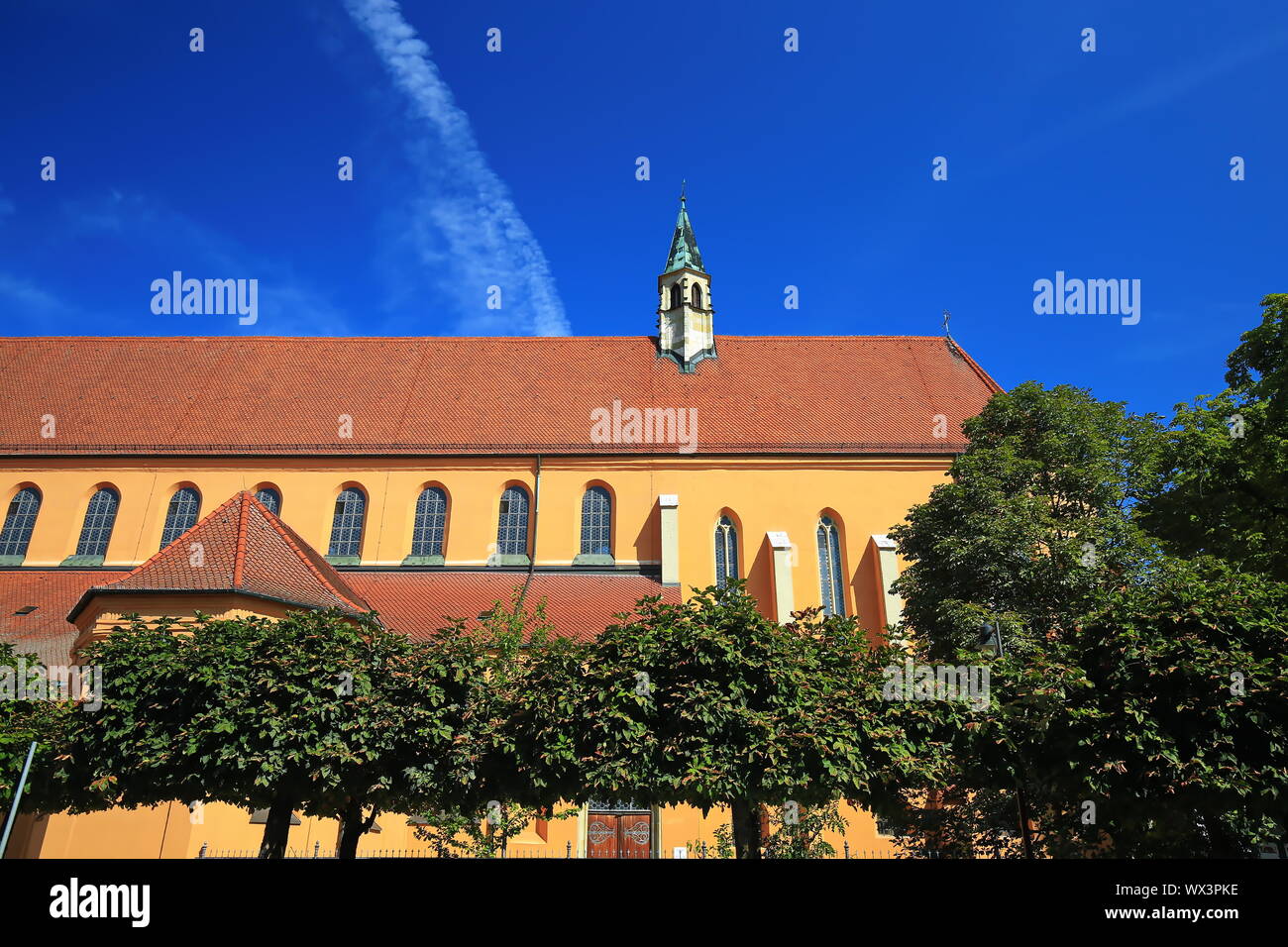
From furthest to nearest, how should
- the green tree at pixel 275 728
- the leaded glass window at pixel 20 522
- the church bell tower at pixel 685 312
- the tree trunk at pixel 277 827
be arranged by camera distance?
the church bell tower at pixel 685 312 < the leaded glass window at pixel 20 522 < the tree trunk at pixel 277 827 < the green tree at pixel 275 728

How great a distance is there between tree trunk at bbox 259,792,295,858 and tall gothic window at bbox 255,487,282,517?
48.6ft

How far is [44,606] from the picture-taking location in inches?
887

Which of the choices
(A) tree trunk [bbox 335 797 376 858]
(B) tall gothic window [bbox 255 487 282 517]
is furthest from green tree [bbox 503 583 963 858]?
(B) tall gothic window [bbox 255 487 282 517]

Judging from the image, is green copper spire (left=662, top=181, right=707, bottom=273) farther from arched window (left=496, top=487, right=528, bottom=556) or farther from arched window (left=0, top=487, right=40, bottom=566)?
arched window (left=0, top=487, right=40, bottom=566)

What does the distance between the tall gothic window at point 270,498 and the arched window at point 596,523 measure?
964 cm

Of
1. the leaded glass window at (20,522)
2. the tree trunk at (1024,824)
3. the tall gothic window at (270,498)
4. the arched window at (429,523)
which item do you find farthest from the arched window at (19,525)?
the tree trunk at (1024,824)

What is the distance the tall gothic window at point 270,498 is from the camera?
26.5 m

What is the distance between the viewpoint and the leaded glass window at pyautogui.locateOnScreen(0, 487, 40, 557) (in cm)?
2588

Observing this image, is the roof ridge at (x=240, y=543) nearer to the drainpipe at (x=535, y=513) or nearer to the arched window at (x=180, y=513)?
the arched window at (x=180, y=513)

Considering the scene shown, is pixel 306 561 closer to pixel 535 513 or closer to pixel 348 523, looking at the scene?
pixel 348 523

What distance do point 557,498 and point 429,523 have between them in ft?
13.6
